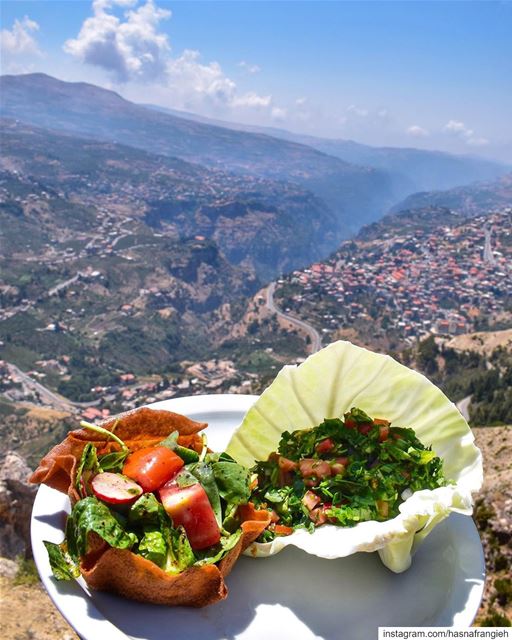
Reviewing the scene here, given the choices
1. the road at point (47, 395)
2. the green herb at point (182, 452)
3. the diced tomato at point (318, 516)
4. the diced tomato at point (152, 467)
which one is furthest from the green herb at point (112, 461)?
the road at point (47, 395)

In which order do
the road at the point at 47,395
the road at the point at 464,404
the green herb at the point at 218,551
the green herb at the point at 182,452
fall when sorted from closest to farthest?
the green herb at the point at 218,551, the green herb at the point at 182,452, the road at the point at 464,404, the road at the point at 47,395

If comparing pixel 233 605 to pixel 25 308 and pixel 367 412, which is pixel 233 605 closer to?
pixel 367 412

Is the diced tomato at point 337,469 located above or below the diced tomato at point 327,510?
above

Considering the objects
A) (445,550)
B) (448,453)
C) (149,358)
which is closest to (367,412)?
(448,453)

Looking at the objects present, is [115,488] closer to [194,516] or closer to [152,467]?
[152,467]

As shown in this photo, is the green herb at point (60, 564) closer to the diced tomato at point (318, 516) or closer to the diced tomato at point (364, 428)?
the diced tomato at point (318, 516)

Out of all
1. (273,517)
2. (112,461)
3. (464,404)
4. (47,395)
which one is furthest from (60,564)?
(47,395)

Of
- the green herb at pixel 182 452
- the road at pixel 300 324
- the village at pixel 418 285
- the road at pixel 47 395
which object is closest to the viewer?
the green herb at pixel 182 452
